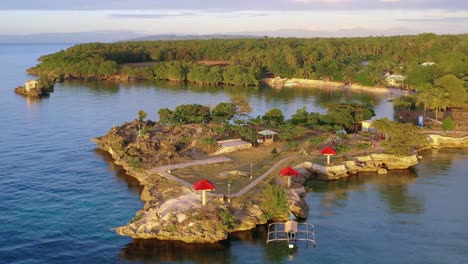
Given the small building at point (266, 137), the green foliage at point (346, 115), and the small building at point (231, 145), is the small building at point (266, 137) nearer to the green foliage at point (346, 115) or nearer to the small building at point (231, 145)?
the small building at point (231, 145)

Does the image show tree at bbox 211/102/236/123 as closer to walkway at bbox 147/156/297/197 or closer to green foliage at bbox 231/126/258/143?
green foliage at bbox 231/126/258/143

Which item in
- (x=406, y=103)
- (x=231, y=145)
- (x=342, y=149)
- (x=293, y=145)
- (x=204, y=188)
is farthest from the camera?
(x=406, y=103)

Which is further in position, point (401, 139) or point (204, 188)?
point (401, 139)

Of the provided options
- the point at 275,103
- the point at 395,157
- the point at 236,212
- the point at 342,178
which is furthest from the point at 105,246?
the point at 275,103

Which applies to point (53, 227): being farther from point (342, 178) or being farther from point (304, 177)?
point (342, 178)

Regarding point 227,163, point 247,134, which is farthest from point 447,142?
point 227,163

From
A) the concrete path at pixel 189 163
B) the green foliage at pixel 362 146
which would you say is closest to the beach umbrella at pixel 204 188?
the concrete path at pixel 189 163

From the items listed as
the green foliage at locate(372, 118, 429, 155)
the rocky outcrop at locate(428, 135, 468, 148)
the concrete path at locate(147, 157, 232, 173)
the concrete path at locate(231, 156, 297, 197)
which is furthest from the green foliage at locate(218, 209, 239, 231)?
the rocky outcrop at locate(428, 135, 468, 148)

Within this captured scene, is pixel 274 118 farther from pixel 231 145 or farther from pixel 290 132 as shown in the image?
pixel 231 145
